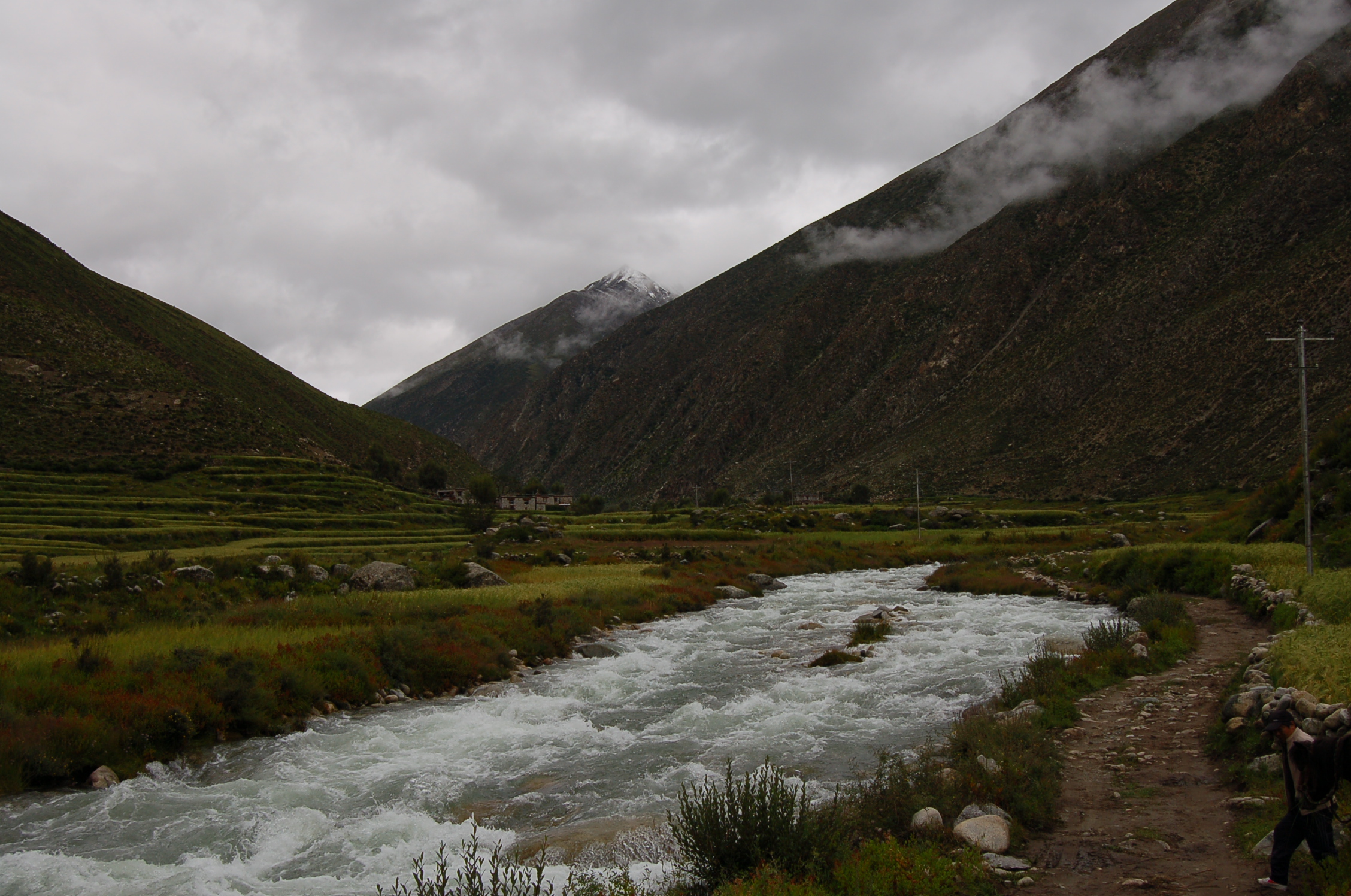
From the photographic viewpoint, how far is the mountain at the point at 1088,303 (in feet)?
264

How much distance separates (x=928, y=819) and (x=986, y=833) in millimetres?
574

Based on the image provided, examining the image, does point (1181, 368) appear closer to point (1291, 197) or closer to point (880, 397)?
point (1291, 197)

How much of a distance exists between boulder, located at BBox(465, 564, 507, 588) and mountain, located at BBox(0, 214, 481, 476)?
2034 inches

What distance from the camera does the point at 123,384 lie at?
263 feet

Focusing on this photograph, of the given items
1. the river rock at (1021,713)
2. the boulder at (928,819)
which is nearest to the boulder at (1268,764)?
the river rock at (1021,713)

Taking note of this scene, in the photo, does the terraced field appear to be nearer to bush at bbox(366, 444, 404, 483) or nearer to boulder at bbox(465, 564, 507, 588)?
boulder at bbox(465, 564, 507, 588)

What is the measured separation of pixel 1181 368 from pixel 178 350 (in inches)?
4836

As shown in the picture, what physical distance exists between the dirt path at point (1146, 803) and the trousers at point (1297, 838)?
1.16ft

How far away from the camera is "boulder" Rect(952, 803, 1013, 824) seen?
8539mm

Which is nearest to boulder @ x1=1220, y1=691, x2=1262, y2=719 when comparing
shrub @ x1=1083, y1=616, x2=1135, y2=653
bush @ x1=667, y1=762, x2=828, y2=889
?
shrub @ x1=1083, y1=616, x2=1135, y2=653

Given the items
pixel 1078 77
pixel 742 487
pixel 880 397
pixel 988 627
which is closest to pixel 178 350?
pixel 742 487

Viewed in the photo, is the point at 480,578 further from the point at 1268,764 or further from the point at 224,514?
the point at 224,514

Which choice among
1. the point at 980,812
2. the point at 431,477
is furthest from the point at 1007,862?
the point at 431,477

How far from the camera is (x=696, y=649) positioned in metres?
23.5
